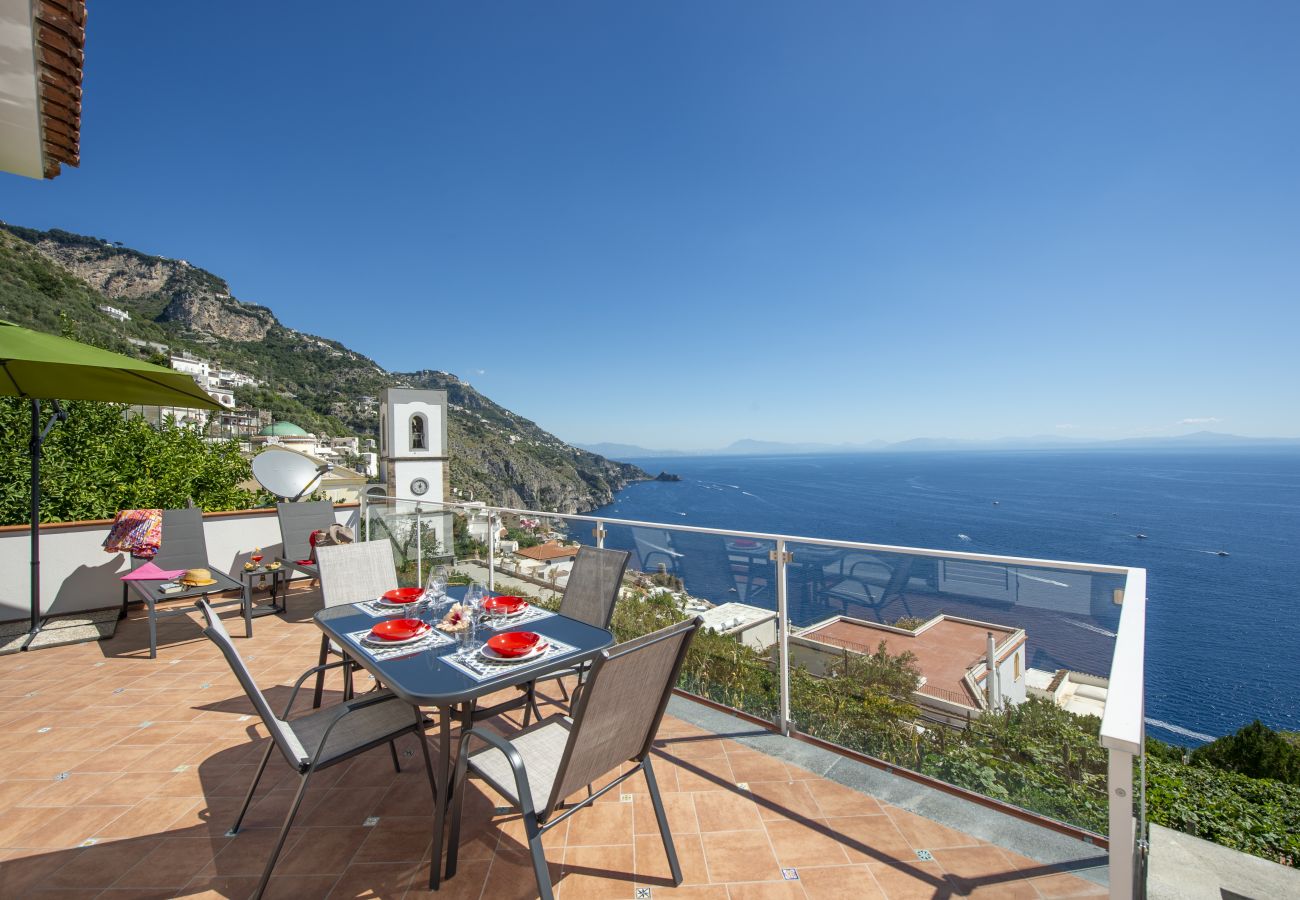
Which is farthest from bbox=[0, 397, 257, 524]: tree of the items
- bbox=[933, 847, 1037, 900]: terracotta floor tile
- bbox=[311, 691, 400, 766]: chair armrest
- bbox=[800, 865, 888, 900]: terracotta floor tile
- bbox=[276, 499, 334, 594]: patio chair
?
bbox=[933, 847, 1037, 900]: terracotta floor tile

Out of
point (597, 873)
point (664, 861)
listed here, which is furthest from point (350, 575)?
point (664, 861)

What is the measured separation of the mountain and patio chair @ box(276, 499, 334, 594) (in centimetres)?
3485

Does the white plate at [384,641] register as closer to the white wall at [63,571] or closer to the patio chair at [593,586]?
the patio chair at [593,586]

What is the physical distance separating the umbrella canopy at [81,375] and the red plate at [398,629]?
2.39m

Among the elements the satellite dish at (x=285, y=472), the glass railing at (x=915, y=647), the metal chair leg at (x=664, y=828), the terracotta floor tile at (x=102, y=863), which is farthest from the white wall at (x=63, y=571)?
the metal chair leg at (x=664, y=828)

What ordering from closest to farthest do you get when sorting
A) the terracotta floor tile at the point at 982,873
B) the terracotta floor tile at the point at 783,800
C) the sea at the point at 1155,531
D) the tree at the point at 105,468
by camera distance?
1. the terracotta floor tile at the point at 982,873
2. the terracotta floor tile at the point at 783,800
3. the tree at the point at 105,468
4. the sea at the point at 1155,531

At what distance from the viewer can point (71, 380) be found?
409 cm

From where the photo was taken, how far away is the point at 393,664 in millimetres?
2143

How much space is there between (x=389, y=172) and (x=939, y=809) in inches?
696

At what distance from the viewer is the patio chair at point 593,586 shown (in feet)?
10.2

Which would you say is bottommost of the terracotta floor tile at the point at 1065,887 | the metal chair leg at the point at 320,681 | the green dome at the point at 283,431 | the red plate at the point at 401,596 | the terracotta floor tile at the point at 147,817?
the terracotta floor tile at the point at 147,817

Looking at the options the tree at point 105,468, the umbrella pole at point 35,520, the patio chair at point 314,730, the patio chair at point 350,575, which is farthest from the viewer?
the tree at point 105,468

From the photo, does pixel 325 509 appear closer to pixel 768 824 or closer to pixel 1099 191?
pixel 768 824

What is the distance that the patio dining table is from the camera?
188cm
